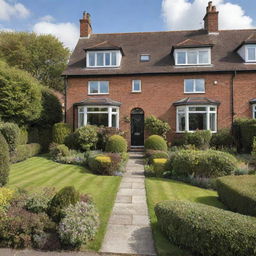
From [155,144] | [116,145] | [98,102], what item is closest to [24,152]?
[116,145]

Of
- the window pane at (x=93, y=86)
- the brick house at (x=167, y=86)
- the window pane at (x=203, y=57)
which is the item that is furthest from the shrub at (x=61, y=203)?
the window pane at (x=203, y=57)

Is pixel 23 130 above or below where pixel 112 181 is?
above

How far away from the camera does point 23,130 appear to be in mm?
15227

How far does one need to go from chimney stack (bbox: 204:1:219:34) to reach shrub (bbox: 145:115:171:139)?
9952 mm

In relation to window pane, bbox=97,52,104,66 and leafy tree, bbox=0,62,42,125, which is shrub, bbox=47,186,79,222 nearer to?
leafy tree, bbox=0,62,42,125

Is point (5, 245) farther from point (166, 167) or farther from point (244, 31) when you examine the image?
point (244, 31)

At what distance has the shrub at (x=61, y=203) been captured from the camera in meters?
5.01

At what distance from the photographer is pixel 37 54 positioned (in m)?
33.8

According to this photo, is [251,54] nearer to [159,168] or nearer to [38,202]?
[159,168]

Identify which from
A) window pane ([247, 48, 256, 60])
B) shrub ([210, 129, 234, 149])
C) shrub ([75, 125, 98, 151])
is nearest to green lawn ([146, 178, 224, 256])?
shrub ([75, 125, 98, 151])

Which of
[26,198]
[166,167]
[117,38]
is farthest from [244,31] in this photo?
[26,198]

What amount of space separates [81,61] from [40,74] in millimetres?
19919

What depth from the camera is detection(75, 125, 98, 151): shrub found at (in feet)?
49.0

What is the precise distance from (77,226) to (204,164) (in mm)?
6385
